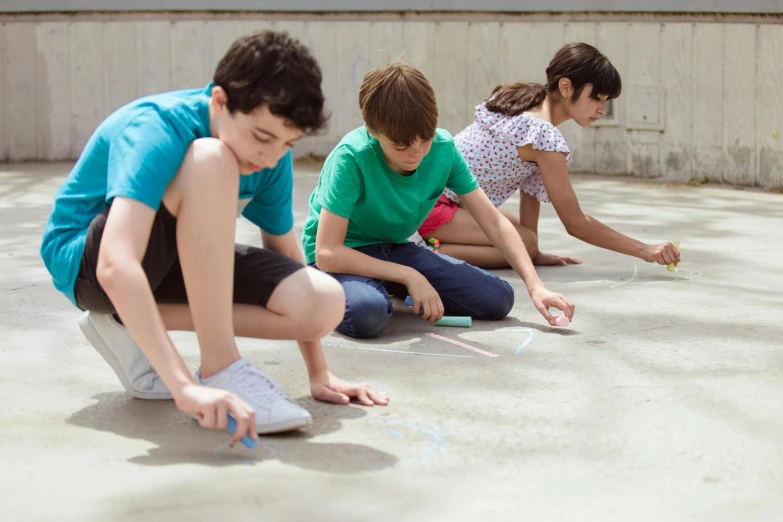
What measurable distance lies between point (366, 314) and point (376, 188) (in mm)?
360

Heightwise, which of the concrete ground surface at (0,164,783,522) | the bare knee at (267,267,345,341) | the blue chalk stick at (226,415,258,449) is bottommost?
the concrete ground surface at (0,164,783,522)

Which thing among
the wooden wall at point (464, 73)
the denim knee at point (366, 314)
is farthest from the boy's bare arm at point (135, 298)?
the wooden wall at point (464, 73)

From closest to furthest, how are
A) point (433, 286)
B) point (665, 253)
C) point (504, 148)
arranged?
point (433, 286) < point (665, 253) < point (504, 148)

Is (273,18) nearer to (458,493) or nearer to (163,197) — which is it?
(163,197)

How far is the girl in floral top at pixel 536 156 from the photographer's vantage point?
340cm

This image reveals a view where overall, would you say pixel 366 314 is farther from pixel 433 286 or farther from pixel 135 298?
pixel 135 298

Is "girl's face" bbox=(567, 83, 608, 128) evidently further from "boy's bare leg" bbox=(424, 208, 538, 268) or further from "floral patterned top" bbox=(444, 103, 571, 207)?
"boy's bare leg" bbox=(424, 208, 538, 268)

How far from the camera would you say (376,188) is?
8.91 ft

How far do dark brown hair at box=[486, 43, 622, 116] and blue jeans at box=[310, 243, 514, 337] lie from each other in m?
0.83

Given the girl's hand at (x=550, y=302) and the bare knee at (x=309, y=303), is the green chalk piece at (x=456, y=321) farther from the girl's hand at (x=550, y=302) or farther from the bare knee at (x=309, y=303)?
the bare knee at (x=309, y=303)

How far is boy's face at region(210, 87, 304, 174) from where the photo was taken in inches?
69.6

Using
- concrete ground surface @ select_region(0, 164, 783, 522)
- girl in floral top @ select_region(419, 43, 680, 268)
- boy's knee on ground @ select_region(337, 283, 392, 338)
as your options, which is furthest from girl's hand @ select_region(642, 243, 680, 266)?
boy's knee on ground @ select_region(337, 283, 392, 338)

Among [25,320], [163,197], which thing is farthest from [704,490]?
[25,320]

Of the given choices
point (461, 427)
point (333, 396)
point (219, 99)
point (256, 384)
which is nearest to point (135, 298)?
point (256, 384)
